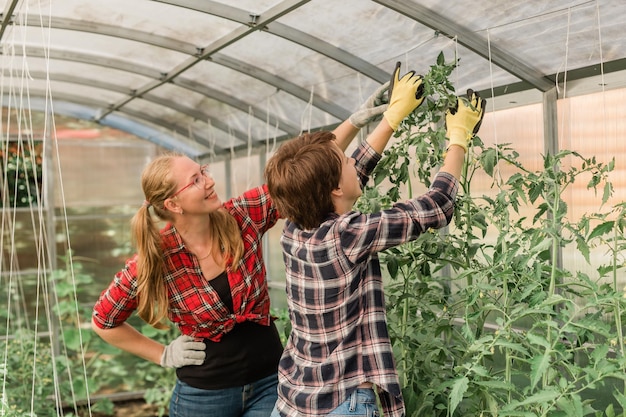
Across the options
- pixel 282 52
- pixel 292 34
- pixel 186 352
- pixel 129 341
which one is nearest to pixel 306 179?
Result: pixel 186 352

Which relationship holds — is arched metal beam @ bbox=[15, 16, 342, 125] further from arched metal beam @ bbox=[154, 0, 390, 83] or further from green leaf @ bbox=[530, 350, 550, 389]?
green leaf @ bbox=[530, 350, 550, 389]

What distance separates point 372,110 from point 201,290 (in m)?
0.77

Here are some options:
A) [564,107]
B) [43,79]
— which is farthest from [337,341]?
[43,79]

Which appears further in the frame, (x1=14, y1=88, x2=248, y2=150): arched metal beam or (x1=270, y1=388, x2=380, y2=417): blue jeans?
(x1=14, y1=88, x2=248, y2=150): arched metal beam

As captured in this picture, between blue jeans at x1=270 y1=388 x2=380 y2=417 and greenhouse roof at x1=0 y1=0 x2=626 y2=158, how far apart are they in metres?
1.40

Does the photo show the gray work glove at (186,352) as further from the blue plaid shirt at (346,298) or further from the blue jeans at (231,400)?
the blue plaid shirt at (346,298)

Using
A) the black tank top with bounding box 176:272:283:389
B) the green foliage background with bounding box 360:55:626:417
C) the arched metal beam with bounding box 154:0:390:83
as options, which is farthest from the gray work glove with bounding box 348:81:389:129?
the arched metal beam with bounding box 154:0:390:83

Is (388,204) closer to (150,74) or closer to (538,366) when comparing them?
(538,366)

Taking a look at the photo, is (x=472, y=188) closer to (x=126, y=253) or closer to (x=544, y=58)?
(x=544, y=58)

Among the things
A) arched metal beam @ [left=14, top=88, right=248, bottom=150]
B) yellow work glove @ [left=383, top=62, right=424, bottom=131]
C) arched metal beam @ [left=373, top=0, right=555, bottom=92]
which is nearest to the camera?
yellow work glove @ [left=383, top=62, right=424, bottom=131]

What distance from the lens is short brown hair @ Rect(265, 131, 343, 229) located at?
1.79m

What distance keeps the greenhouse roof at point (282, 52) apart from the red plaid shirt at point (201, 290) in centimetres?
69

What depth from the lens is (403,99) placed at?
2.09 metres

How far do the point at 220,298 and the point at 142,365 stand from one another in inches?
191
